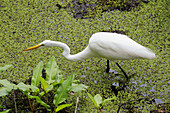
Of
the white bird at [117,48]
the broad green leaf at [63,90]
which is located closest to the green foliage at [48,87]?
the broad green leaf at [63,90]

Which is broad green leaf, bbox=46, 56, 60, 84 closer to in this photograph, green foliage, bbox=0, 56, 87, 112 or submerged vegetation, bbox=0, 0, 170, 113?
green foliage, bbox=0, 56, 87, 112

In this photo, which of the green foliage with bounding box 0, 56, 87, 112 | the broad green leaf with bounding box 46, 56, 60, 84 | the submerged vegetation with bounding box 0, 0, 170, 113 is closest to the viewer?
the green foliage with bounding box 0, 56, 87, 112

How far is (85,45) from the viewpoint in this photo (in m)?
3.04

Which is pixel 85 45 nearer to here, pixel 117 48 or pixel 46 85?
pixel 117 48

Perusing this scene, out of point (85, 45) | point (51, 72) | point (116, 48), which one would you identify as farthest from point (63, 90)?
point (85, 45)

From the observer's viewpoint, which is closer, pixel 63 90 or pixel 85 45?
pixel 63 90

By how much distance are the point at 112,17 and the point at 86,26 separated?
386 mm

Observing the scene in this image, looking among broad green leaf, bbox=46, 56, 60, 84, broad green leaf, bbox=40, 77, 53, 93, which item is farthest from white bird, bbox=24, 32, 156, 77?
broad green leaf, bbox=40, 77, 53, 93

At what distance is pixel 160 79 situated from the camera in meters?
2.61

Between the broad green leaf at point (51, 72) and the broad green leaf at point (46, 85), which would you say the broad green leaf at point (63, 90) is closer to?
the broad green leaf at point (46, 85)

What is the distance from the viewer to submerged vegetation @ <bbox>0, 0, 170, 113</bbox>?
8.10 feet

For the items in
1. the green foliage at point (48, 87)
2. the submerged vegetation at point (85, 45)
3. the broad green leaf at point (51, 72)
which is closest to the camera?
the green foliage at point (48, 87)

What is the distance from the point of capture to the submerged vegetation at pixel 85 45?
8.10 feet

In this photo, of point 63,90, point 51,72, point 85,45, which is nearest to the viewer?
point 63,90
